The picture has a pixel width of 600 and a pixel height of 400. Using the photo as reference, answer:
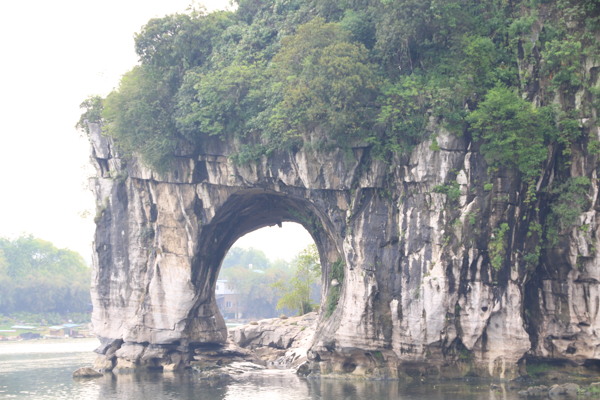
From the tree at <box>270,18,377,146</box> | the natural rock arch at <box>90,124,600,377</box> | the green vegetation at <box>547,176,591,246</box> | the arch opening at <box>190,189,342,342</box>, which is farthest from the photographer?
the arch opening at <box>190,189,342,342</box>

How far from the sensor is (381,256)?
26.3 m

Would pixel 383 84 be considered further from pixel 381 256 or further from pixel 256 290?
pixel 256 290

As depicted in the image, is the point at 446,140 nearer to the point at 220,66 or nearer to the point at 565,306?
the point at 565,306

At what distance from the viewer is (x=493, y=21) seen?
1000 inches

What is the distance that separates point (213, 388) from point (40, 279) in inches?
1892

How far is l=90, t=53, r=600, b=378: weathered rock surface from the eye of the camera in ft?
78.6

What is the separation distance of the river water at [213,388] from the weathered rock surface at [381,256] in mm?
1535

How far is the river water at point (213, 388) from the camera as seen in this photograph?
73.0ft

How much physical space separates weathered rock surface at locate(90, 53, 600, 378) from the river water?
1.54 metres

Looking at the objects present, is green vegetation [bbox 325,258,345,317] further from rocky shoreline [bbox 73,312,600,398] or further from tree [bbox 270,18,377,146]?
tree [bbox 270,18,377,146]

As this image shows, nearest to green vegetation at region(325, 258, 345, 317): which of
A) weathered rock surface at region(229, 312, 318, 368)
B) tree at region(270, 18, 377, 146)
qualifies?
weathered rock surface at region(229, 312, 318, 368)

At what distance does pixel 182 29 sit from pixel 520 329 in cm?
1686

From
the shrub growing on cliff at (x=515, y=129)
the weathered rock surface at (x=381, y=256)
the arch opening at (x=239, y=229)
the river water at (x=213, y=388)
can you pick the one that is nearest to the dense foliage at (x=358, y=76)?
the shrub growing on cliff at (x=515, y=129)

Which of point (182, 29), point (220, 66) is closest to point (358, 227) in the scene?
point (220, 66)
